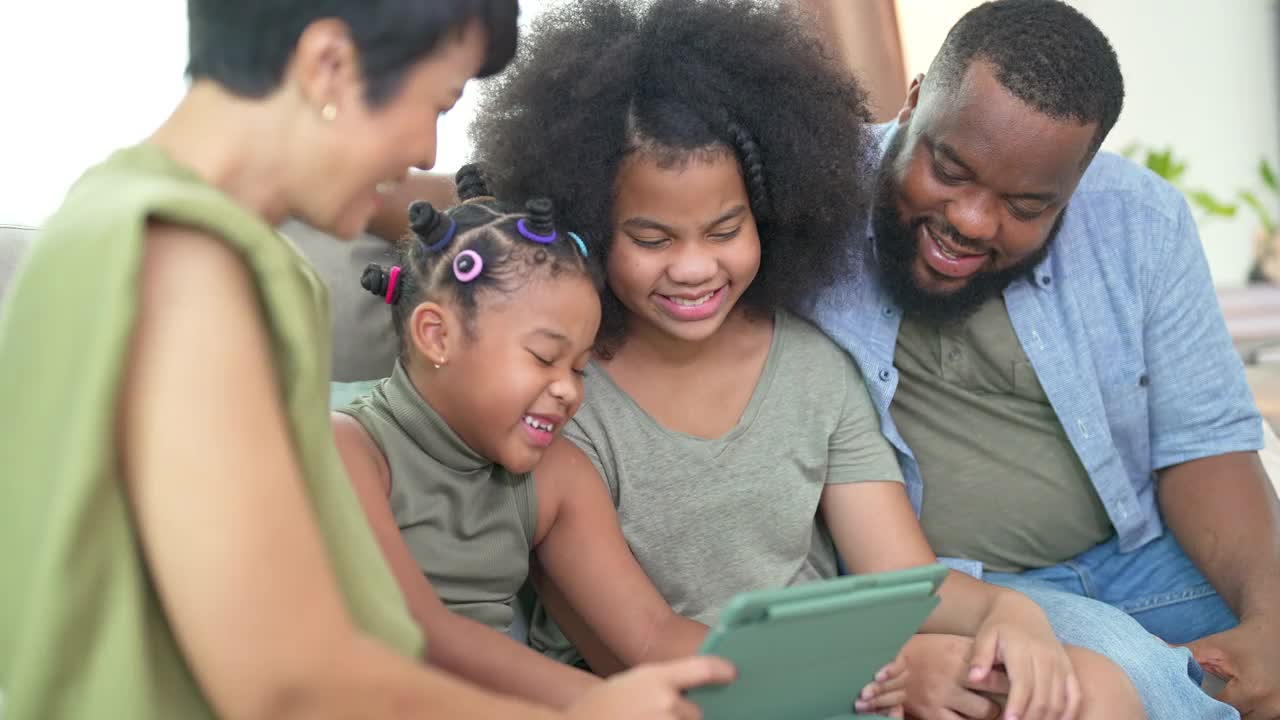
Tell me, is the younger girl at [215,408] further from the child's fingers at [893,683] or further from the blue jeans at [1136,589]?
the blue jeans at [1136,589]

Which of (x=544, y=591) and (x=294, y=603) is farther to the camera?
(x=544, y=591)

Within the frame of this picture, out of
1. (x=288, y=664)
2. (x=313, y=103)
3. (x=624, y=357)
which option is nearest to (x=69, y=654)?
(x=288, y=664)

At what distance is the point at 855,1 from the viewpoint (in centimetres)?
257

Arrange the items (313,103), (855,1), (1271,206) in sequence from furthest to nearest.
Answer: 1. (1271,206)
2. (855,1)
3. (313,103)

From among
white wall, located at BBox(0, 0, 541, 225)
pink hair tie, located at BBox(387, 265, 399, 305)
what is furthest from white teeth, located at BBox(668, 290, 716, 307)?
white wall, located at BBox(0, 0, 541, 225)

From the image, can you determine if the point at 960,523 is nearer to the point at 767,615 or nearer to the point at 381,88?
the point at 767,615

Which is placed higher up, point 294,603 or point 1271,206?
point 294,603

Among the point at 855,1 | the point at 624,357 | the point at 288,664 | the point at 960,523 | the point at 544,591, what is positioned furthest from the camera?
the point at 855,1

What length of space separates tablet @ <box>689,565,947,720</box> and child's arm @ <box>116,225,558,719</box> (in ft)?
1.01

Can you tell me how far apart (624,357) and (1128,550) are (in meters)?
0.82

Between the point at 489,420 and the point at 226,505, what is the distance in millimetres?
593

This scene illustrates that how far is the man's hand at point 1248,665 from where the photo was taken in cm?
164

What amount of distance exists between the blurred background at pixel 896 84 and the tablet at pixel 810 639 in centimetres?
83

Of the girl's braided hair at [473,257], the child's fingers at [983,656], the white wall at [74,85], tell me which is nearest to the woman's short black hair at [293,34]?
the girl's braided hair at [473,257]
